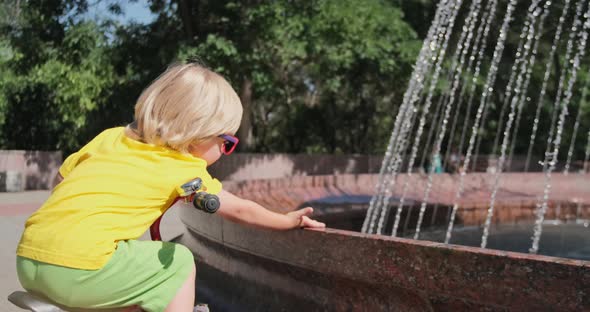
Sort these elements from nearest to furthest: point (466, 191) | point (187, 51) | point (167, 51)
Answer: point (466, 191)
point (187, 51)
point (167, 51)

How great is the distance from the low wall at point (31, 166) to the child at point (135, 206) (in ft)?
48.0

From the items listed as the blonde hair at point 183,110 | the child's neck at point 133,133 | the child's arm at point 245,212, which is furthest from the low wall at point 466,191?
the blonde hair at point 183,110

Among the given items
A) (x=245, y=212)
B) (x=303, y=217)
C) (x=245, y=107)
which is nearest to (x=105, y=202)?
(x=245, y=212)

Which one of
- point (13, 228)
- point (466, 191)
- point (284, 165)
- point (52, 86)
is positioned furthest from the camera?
point (284, 165)

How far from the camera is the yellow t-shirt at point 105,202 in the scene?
5.92 feet

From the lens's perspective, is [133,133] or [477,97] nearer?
[133,133]

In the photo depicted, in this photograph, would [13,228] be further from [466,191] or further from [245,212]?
[245,212]

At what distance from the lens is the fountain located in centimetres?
220

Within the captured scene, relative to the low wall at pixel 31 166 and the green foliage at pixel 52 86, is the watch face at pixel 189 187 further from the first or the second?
the low wall at pixel 31 166

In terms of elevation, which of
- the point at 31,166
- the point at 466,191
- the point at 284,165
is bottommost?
the point at 31,166

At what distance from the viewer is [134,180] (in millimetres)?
1896

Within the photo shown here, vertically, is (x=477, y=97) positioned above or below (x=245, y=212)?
above

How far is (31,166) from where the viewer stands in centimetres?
1598

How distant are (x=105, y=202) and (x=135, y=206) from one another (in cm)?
8
